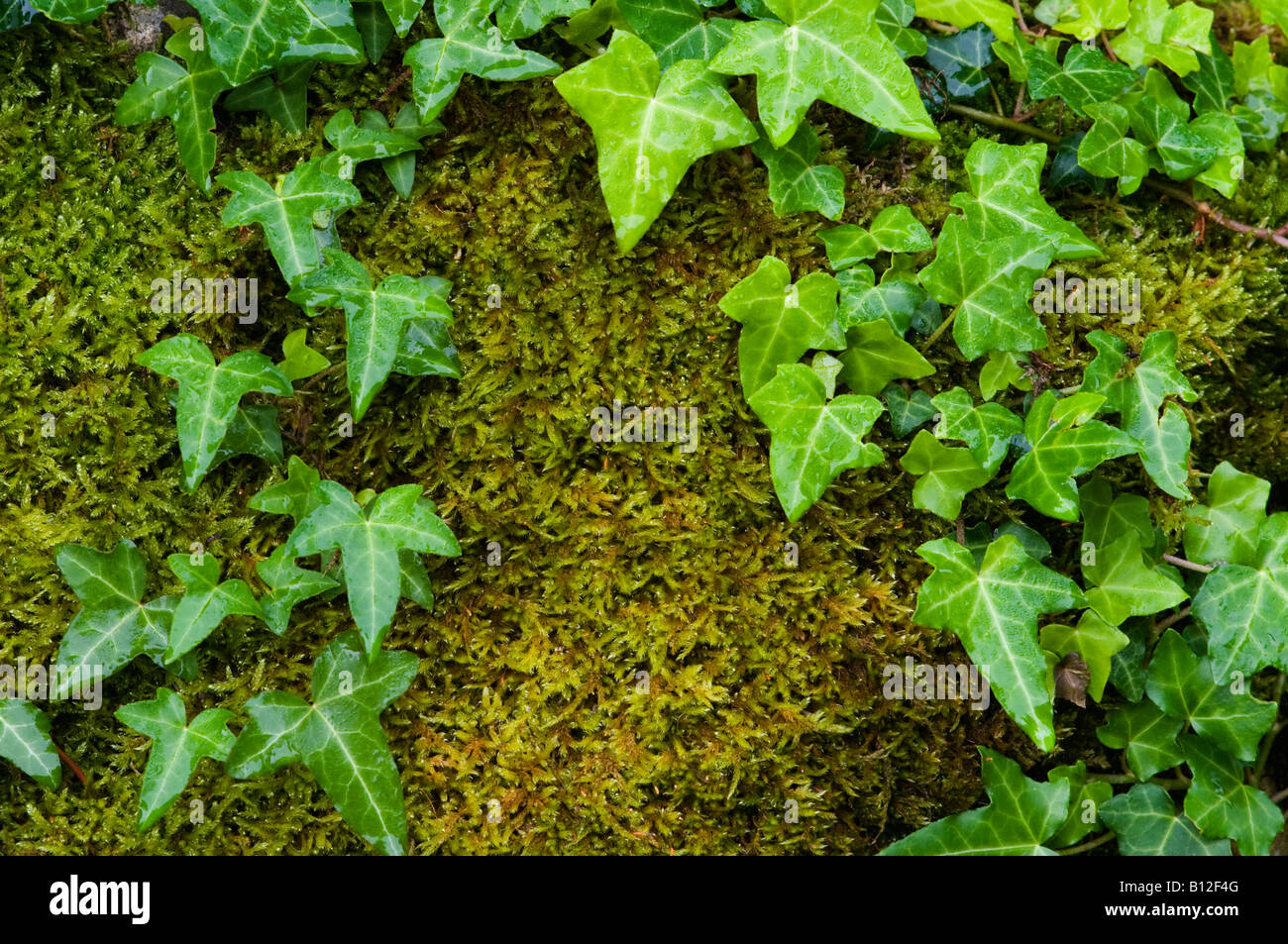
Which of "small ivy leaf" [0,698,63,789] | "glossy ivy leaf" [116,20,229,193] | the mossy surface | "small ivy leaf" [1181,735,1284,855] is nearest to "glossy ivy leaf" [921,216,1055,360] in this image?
→ the mossy surface

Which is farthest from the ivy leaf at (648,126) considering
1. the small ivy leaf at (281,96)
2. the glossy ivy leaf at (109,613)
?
the glossy ivy leaf at (109,613)

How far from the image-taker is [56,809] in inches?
61.2

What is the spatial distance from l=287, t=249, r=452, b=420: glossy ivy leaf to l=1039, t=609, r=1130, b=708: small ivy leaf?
1260 millimetres

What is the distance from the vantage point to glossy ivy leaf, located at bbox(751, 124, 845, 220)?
158 cm

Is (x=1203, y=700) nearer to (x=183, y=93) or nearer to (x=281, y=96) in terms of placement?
(x=281, y=96)

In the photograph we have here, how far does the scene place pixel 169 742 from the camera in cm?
149

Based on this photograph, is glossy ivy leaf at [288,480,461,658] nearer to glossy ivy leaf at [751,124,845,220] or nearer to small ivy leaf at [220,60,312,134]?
small ivy leaf at [220,60,312,134]

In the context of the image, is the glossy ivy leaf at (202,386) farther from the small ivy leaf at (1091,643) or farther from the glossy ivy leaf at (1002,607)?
the small ivy leaf at (1091,643)

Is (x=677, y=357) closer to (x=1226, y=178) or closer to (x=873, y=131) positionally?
(x=873, y=131)

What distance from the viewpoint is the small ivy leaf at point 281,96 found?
1.59 metres

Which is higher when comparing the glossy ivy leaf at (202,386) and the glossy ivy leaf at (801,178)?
the glossy ivy leaf at (801,178)

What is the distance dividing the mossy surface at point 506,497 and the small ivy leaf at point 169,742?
7cm

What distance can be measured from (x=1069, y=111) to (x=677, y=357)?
3.20 ft

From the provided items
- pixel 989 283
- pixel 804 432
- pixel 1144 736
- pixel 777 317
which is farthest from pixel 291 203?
pixel 1144 736
